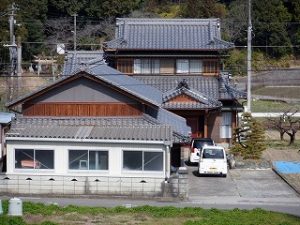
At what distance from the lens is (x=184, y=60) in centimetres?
4038

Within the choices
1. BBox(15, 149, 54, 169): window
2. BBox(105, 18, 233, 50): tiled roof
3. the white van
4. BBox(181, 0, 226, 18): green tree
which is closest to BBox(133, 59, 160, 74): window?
BBox(105, 18, 233, 50): tiled roof

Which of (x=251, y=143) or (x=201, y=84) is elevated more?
(x=201, y=84)

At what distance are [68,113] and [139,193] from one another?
4.80 m

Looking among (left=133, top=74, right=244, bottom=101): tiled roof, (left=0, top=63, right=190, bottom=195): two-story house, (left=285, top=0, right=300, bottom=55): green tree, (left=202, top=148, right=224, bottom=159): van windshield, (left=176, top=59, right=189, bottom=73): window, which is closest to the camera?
(left=0, top=63, right=190, bottom=195): two-story house

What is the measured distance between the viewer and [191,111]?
122 feet

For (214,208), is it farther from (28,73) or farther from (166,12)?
(166,12)

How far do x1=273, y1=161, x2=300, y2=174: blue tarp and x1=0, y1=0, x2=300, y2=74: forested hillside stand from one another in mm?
30987

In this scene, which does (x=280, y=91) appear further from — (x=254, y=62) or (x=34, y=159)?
(x=34, y=159)

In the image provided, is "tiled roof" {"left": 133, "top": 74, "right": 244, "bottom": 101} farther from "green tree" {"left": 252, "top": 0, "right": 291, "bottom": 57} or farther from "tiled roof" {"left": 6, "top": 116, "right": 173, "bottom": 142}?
"green tree" {"left": 252, "top": 0, "right": 291, "bottom": 57}

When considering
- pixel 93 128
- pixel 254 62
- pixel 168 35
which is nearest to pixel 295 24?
pixel 254 62

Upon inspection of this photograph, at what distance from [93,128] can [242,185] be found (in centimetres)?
654

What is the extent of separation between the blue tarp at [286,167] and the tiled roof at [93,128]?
24.4ft

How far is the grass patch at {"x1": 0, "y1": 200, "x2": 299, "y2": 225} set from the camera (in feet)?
66.6

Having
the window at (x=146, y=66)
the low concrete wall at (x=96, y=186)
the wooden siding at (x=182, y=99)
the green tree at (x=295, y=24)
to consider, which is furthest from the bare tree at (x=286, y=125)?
the green tree at (x=295, y=24)
